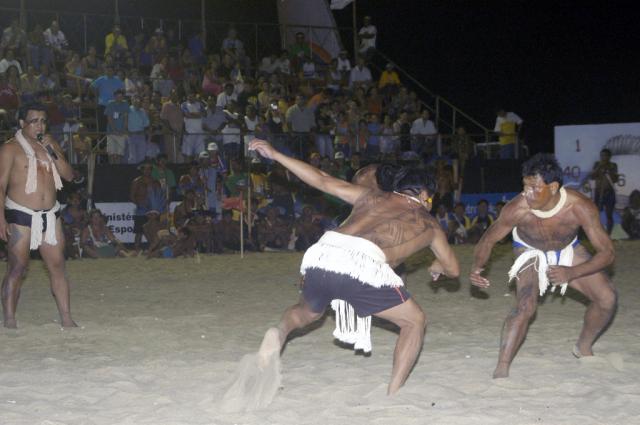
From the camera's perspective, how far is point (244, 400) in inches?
197

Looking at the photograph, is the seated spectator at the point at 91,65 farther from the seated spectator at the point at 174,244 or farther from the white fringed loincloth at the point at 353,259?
the white fringed loincloth at the point at 353,259

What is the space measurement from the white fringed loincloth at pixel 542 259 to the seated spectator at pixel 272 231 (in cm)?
948

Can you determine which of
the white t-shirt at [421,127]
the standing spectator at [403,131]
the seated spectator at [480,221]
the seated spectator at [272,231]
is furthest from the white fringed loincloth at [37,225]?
the white t-shirt at [421,127]

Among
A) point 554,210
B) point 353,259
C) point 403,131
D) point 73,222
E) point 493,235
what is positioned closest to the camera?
point 353,259

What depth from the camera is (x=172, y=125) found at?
15727 mm

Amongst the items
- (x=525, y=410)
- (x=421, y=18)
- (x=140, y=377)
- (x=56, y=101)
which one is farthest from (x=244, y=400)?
(x=421, y=18)

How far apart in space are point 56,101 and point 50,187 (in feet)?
28.2

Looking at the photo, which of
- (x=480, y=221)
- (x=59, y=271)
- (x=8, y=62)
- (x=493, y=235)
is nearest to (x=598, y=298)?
(x=493, y=235)

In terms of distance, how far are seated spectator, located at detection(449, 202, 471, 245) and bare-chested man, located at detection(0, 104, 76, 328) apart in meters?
9.83

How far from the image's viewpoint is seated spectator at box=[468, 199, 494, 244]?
52.6ft

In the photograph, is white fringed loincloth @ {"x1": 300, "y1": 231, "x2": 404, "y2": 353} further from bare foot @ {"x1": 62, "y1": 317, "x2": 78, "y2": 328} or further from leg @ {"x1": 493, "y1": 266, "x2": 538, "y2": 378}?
bare foot @ {"x1": 62, "y1": 317, "x2": 78, "y2": 328}

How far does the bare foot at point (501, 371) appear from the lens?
5.63 metres

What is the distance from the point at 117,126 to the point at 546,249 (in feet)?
35.8

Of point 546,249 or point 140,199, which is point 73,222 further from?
point 546,249
